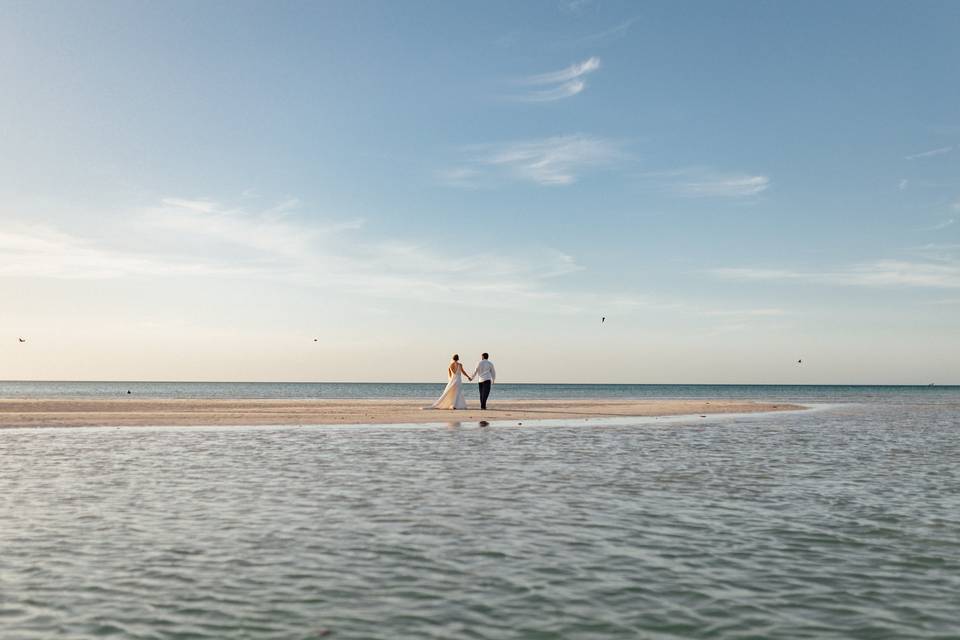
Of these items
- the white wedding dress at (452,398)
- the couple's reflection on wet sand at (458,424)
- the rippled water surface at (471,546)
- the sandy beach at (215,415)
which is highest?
the white wedding dress at (452,398)

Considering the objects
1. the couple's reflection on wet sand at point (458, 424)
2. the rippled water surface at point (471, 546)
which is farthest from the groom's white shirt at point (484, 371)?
the rippled water surface at point (471, 546)

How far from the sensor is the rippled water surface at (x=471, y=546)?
Answer: 7445 mm

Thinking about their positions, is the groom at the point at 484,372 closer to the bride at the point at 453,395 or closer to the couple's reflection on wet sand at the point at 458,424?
the bride at the point at 453,395

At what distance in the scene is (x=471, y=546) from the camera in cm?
1027

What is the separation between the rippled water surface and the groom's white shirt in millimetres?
18675

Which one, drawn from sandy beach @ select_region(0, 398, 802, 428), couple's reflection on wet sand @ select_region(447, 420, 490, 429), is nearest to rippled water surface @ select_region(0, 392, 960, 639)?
couple's reflection on wet sand @ select_region(447, 420, 490, 429)

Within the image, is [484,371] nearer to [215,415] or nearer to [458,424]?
[458,424]

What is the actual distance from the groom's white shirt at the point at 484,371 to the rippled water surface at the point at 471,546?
18675mm

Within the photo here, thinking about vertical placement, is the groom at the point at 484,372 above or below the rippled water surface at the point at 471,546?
above

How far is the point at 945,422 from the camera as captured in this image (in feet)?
136

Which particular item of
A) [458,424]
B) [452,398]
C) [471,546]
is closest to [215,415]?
[452,398]

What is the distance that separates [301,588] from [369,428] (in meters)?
21.9

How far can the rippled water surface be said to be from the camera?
7.45 meters

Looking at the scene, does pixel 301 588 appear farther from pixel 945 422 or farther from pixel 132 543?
pixel 945 422
